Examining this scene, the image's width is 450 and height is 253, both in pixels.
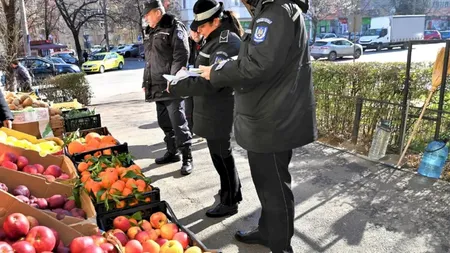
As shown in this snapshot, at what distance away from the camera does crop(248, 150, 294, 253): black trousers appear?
7.96 feet

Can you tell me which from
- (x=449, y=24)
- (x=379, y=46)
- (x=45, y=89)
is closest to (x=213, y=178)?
(x=45, y=89)

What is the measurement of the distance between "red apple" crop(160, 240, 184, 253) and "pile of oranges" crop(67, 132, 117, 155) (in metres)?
1.91

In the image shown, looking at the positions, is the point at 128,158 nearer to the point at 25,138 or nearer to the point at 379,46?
the point at 25,138

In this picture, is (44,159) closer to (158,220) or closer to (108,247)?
(158,220)

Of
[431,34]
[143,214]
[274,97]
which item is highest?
[431,34]

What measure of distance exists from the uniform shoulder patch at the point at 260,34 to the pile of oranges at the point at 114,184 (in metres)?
1.33

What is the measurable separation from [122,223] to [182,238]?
419mm

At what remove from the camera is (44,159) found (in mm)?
3371

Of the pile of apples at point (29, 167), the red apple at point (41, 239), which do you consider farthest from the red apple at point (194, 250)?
the pile of apples at point (29, 167)

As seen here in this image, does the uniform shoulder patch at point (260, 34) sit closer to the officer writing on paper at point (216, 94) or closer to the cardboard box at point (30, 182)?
the officer writing on paper at point (216, 94)

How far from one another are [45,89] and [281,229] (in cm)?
846

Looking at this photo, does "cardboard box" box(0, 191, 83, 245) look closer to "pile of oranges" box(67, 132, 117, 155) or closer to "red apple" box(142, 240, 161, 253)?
"red apple" box(142, 240, 161, 253)

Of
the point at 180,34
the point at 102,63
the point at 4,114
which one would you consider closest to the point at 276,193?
the point at 180,34

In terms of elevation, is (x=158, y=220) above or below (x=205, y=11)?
below
